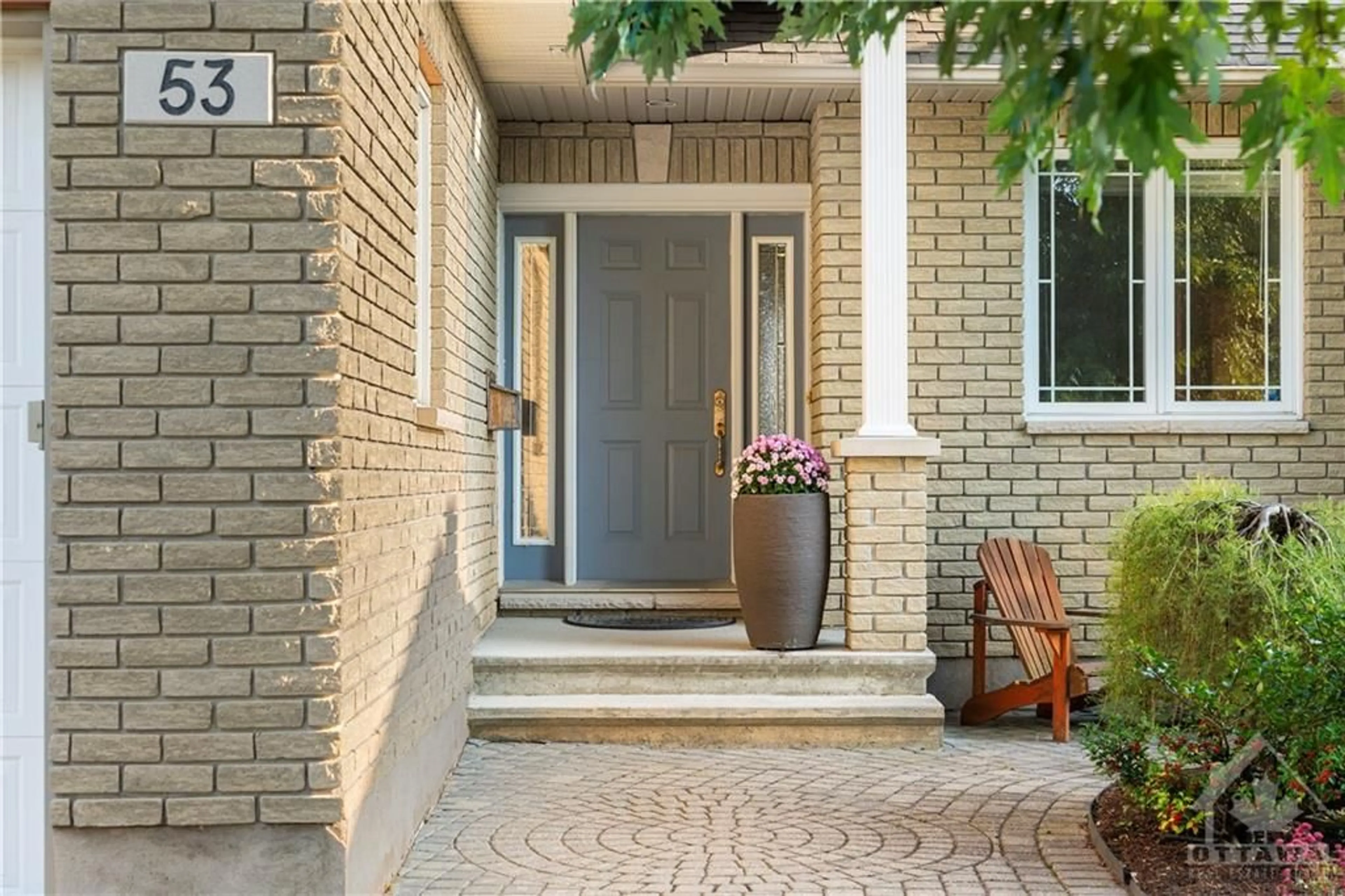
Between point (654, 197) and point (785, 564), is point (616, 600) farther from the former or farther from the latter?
point (654, 197)

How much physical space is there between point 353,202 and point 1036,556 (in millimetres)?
4596

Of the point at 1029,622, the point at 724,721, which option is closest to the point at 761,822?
the point at 724,721

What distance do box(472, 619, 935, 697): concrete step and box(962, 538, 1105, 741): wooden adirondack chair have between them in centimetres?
62

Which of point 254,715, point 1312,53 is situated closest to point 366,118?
point 254,715

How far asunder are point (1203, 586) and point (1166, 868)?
1.07 meters

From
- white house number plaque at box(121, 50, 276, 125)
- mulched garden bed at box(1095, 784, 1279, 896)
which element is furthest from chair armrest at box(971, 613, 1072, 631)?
white house number plaque at box(121, 50, 276, 125)

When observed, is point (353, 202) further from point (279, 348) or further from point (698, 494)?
point (698, 494)

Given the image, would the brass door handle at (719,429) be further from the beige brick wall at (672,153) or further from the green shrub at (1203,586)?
the green shrub at (1203,586)

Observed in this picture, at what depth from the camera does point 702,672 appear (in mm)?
6625

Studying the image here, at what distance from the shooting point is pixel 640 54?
2.48m

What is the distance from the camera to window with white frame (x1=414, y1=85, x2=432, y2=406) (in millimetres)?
5422

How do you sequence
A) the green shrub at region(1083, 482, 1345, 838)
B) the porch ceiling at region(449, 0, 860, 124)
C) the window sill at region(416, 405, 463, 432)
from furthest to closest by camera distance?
the porch ceiling at region(449, 0, 860, 124)
the window sill at region(416, 405, 463, 432)
the green shrub at region(1083, 482, 1345, 838)

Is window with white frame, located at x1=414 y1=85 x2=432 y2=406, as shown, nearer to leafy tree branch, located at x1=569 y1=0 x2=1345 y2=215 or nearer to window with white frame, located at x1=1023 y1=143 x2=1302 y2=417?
leafy tree branch, located at x1=569 y1=0 x2=1345 y2=215

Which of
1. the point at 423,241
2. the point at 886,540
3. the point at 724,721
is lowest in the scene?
the point at 724,721
